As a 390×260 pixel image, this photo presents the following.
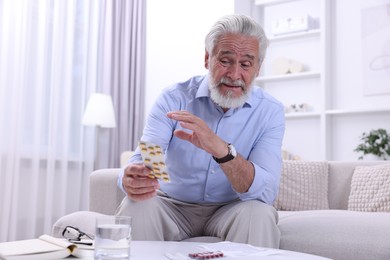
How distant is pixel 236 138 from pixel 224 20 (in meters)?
0.45

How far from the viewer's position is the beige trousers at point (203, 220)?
149 centimetres

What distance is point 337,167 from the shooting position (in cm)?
267

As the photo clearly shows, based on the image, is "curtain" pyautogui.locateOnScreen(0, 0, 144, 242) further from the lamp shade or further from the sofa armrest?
the sofa armrest

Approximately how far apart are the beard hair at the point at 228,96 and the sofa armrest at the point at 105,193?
75 cm

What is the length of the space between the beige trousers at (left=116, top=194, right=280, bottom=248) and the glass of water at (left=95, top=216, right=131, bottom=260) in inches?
23.0

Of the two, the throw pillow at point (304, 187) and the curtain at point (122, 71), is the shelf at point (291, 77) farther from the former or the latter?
the throw pillow at point (304, 187)

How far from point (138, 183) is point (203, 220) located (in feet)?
1.19

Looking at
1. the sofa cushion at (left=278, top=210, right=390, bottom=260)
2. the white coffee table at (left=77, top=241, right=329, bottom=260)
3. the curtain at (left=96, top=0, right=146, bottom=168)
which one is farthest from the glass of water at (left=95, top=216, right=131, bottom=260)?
the curtain at (left=96, top=0, right=146, bottom=168)

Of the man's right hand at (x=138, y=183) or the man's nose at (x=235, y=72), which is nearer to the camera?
the man's right hand at (x=138, y=183)

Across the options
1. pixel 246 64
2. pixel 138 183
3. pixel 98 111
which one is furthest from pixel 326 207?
pixel 98 111

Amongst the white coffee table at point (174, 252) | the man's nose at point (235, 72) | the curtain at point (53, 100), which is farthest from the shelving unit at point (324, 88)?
the white coffee table at point (174, 252)

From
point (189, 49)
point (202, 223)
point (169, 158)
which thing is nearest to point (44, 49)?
point (189, 49)

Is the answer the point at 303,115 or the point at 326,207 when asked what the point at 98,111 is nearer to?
the point at 303,115

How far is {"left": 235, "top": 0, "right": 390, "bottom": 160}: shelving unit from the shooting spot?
4.11 m
